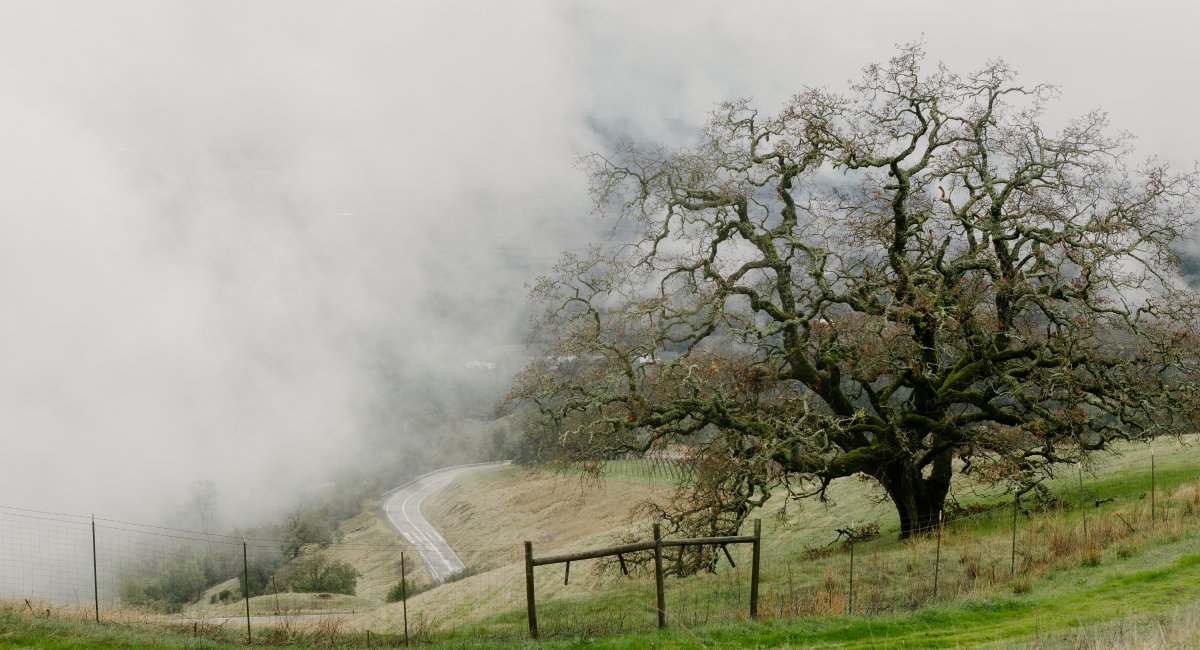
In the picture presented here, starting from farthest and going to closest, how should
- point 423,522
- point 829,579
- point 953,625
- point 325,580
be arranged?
point 423,522, point 325,580, point 829,579, point 953,625

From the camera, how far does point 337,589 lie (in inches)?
2223

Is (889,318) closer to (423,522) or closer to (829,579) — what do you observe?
(829,579)

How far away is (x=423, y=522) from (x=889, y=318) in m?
91.5

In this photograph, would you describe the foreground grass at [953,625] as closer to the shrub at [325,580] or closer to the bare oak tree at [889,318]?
the bare oak tree at [889,318]

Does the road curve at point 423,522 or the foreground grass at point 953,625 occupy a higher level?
the foreground grass at point 953,625

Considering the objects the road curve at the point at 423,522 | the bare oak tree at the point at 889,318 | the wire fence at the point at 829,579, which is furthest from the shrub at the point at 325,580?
the bare oak tree at the point at 889,318

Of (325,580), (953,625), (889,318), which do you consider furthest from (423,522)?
(953,625)

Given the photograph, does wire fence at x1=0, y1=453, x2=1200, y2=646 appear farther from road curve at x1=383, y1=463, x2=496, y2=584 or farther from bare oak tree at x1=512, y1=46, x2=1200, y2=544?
road curve at x1=383, y1=463, x2=496, y2=584

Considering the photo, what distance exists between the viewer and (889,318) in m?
19.3

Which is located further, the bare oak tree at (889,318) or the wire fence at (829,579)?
the bare oak tree at (889,318)

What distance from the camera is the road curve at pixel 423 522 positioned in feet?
238

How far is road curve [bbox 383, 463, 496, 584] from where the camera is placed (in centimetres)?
7244

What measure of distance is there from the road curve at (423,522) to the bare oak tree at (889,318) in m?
Result: 30.4

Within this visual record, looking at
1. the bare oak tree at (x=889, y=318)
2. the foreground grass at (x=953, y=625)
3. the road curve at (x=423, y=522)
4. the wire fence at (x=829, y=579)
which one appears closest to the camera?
the foreground grass at (x=953, y=625)
